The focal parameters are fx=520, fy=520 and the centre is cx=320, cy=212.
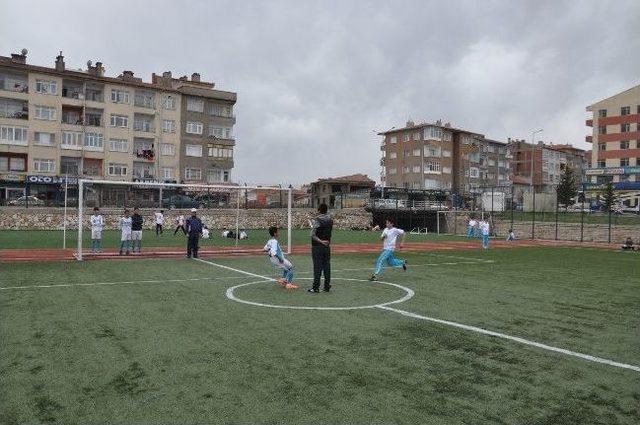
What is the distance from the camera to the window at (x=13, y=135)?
198ft

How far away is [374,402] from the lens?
5543 millimetres

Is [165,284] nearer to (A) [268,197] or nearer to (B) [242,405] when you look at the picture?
(B) [242,405]

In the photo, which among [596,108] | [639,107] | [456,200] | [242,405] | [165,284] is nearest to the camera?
[242,405]

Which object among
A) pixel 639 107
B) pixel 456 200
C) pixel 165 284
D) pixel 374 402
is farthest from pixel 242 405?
pixel 639 107

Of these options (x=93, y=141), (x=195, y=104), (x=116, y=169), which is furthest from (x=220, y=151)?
(x=93, y=141)

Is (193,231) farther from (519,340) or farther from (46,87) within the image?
(46,87)

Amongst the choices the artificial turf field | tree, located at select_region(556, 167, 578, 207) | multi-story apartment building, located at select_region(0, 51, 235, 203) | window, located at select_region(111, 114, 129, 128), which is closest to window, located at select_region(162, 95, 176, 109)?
multi-story apartment building, located at select_region(0, 51, 235, 203)

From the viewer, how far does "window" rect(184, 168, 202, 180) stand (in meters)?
72.6

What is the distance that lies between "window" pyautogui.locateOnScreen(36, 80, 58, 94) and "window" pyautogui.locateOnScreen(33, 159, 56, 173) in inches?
328

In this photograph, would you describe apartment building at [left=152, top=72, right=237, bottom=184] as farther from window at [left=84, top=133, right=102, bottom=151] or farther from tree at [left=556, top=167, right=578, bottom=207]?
tree at [left=556, top=167, right=578, bottom=207]

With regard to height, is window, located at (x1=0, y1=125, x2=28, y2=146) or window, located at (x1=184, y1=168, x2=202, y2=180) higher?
window, located at (x1=0, y1=125, x2=28, y2=146)

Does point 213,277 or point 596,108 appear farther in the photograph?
point 596,108

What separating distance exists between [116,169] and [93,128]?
575 cm

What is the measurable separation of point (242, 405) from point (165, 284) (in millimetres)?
9390
